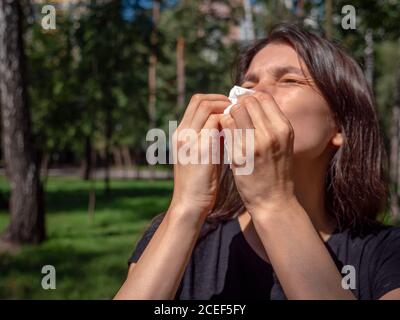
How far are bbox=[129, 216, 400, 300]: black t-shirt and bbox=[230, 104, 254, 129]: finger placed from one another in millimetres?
547

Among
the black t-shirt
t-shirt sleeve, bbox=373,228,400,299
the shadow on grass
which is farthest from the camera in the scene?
the shadow on grass

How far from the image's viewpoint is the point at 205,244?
5.85 ft

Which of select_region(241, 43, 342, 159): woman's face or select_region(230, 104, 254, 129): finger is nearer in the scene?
select_region(230, 104, 254, 129): finger

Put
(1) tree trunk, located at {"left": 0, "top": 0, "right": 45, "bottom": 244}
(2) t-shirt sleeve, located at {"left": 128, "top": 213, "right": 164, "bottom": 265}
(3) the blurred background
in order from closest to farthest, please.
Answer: (2) t-shirt sleeve, located at {"left": 128, "top": 213, "right": 164, "bottom": 265}, (3) the blurred background, (1) tree trunk, located at {"left": 0, "top": 0, "right": 45, "bottom": 244}

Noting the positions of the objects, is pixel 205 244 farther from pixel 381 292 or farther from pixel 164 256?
pixel 381 292

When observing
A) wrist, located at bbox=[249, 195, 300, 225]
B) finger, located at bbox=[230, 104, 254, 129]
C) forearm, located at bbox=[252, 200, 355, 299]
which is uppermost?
finger, located at bbox=[230, 104, 254, 129]

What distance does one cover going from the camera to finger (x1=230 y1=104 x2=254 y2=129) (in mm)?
1342

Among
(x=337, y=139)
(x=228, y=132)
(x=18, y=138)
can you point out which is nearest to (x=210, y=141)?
(x=228, y=132)

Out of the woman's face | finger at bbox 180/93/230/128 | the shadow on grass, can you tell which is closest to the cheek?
the woman's face

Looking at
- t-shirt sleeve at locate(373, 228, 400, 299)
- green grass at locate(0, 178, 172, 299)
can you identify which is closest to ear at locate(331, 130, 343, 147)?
t-shirt sleeve at locate(373, 228, 400, 299)

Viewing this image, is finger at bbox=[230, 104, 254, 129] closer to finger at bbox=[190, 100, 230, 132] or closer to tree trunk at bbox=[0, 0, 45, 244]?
finger at bbox=[190, 100, 230, 132]

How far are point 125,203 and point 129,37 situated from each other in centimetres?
514

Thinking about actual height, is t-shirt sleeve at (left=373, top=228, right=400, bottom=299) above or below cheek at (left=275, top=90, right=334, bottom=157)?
below

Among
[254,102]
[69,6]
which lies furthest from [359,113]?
[69,6]
